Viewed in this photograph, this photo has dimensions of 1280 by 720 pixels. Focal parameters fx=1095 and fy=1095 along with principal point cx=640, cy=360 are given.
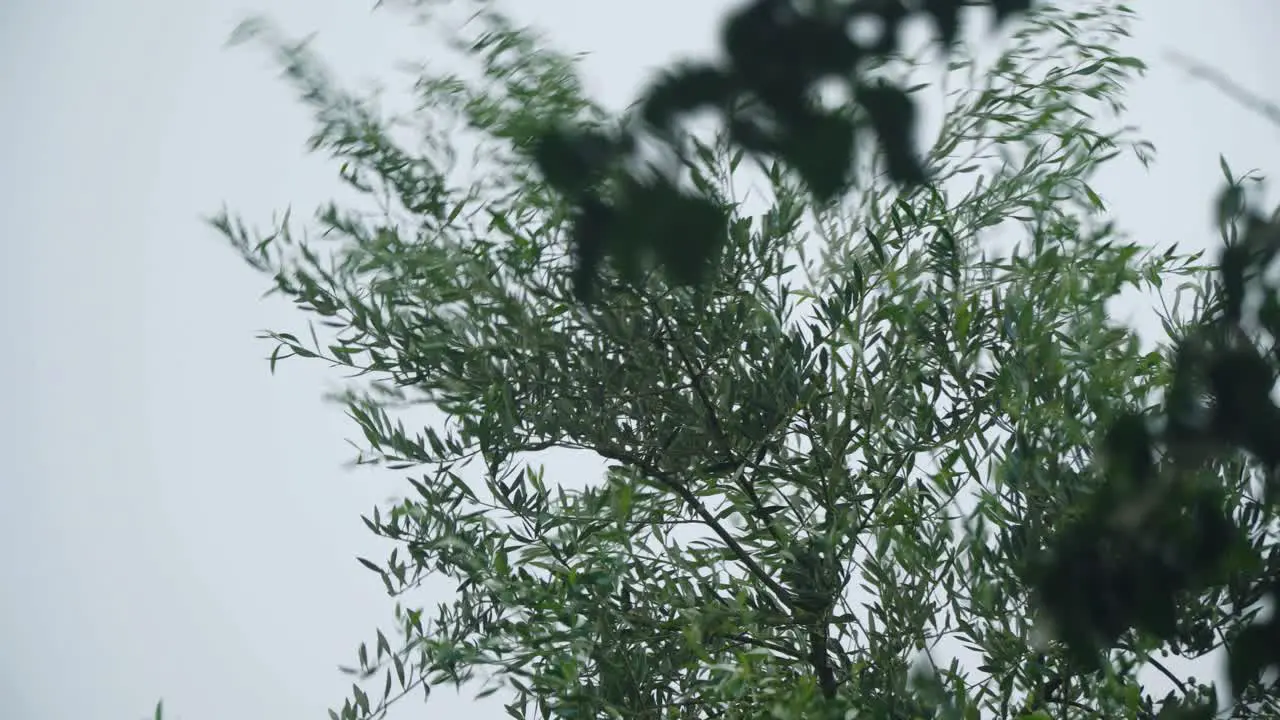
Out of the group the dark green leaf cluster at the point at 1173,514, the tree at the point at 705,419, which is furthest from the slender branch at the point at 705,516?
the dark green leaf cluster at the point at 1173,514

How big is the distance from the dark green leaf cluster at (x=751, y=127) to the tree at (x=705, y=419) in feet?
6.18

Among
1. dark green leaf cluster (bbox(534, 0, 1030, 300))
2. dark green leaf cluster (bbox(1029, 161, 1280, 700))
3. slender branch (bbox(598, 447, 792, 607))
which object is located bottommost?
dark green leaf cluster (bbox(1029, 161, 1280, 700))

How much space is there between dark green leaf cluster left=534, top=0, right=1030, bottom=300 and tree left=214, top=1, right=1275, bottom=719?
1884mm

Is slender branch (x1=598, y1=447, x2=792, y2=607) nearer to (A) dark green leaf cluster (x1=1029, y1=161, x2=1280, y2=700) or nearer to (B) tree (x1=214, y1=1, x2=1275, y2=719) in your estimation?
(B) tree (x1=214, y1=1, x2=1275, y2=719)

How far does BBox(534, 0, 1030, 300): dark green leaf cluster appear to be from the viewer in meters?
0.78

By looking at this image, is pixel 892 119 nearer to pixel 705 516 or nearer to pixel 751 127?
pixel 751 127

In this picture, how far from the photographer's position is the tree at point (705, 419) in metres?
2.88

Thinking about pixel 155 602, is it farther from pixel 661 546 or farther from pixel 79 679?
pixel 661 546

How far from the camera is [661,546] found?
3361 mm

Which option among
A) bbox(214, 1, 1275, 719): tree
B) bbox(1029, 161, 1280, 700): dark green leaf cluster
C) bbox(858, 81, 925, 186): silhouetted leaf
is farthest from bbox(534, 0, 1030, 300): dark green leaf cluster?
bbox(214, 1, 1275, 719): tree

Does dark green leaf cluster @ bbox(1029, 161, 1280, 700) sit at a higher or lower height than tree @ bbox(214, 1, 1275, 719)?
lower

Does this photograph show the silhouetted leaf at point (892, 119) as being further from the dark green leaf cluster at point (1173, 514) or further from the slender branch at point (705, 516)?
the slender branch at point (705, 516)

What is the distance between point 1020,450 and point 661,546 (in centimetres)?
115

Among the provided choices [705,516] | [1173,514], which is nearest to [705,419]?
[705,516]
